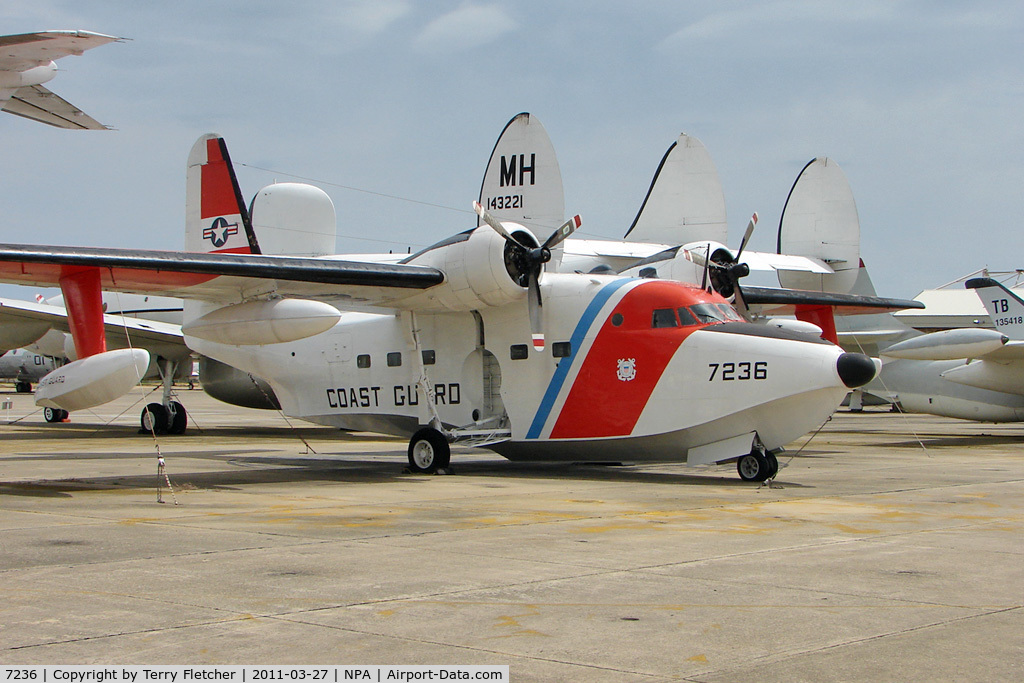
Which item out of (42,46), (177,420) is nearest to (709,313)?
(42,46)

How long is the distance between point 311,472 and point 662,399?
575cm

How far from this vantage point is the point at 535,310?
14.5 m

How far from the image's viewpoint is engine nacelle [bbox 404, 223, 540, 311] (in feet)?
47.1

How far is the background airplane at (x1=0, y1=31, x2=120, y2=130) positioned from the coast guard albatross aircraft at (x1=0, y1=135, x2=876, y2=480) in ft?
8.68

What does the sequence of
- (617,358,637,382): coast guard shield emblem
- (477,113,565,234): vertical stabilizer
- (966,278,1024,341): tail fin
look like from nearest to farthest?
(617,358,637,382): coast guard shield emblem
(477,113,565,234): vertical stabilizer
(966,278,1024,341): tail fin

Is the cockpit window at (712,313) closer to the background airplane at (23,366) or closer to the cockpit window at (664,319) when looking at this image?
the cockpit window at (664,319)

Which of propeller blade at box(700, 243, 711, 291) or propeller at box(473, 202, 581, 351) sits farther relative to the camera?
propeller blade at box(700, 243, 711, 291)

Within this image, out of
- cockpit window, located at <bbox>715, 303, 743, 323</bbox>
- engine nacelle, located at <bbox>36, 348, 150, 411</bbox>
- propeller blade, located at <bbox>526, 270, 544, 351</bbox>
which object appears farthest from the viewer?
propeller blade, located at <bbox>526, 270, 544, 351</bbox>

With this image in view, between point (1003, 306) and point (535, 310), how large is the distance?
729 inches

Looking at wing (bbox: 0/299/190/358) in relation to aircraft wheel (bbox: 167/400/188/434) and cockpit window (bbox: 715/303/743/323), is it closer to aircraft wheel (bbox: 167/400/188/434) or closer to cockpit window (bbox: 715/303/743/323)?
aircraft wheel (bbox: 167/400/188/434)

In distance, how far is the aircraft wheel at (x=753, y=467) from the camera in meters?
13.4

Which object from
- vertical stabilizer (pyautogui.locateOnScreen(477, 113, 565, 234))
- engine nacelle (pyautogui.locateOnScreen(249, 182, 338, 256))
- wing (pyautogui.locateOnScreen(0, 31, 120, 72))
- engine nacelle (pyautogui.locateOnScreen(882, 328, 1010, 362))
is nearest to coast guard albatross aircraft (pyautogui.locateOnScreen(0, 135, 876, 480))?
vertical stabilizer (pyautogui.locateOnScreen(477, 113, 565, 234))

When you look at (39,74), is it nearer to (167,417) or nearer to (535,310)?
(535,310)

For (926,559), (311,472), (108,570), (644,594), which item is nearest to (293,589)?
(108,570)
